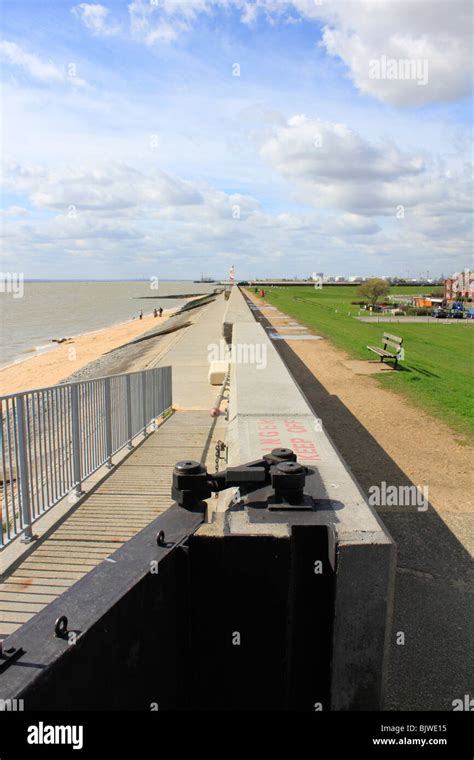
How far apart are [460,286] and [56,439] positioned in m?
107

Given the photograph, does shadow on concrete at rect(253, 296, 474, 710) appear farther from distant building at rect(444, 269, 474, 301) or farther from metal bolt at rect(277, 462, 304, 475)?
distant building at rect(444, 269, 474, 301)

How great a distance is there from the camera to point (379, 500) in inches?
268

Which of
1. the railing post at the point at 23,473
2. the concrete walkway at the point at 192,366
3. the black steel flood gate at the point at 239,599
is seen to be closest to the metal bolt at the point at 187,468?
the black steel flood gate at the point at 239,599

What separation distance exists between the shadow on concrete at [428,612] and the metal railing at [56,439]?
3294 mm

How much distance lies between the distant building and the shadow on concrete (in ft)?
327

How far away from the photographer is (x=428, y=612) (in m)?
4.43

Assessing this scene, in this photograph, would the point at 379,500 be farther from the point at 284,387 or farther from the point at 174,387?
the point at 174,387

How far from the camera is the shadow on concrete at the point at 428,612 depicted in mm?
3639

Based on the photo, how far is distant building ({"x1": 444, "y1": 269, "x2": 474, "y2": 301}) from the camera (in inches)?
3883

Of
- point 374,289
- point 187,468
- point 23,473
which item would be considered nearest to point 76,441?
point 23,473

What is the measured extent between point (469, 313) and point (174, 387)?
5135cm

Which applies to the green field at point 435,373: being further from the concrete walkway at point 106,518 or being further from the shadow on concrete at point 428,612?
the concrete walkway at point 106,518

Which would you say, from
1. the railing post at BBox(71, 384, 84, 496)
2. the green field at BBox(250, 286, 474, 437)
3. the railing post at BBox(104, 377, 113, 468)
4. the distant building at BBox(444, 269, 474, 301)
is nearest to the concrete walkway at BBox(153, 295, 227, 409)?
the railing post at BBox(104, 377, 113, 468)

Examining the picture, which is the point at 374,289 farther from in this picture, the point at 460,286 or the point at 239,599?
the point at 239,599
